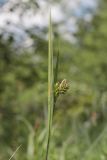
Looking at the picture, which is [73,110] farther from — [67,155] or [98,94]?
[67,155]

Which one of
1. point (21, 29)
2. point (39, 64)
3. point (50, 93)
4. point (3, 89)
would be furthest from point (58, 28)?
point (50, 93)

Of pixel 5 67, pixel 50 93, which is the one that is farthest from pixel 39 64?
pixel 50 93

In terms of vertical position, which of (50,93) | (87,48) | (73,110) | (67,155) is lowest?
(87,48)

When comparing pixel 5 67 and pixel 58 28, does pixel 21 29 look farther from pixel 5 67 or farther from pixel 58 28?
pixel 58 28

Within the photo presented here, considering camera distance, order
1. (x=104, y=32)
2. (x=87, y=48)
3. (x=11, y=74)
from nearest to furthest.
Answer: (x=11, y=74) < (x=104, y=32) < (x=87, y=48)

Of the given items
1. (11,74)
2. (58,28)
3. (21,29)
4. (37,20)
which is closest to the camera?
(21,29)

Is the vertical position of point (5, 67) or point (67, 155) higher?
point (5, 67)

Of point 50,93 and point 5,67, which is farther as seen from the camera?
point 5,67

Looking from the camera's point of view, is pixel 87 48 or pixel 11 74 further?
pixel 87 48

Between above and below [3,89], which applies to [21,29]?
above
